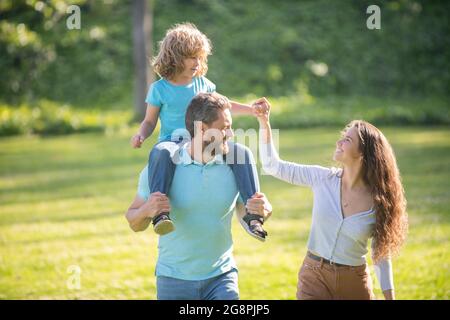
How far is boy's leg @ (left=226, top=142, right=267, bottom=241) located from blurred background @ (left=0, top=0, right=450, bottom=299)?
2.77 metres

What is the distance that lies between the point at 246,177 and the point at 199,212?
311 millimetres

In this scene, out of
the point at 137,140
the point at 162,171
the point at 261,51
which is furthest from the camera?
the point at 261,51

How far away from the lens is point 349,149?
3.91m

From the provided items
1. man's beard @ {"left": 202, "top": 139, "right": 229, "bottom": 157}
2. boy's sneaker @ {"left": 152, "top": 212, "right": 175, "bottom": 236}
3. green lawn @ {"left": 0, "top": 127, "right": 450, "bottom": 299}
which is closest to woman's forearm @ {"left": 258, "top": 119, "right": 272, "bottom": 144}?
man's beard @ {"left": 202, "top": 139, "right": 229, "bottom": 157}

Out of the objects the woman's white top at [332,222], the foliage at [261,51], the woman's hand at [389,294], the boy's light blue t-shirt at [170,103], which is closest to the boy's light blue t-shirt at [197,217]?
the boy's light blue t-shirt at [170,103]

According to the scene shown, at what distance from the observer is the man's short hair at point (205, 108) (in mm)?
3514

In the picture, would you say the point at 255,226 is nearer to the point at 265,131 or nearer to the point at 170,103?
the point at 265,131

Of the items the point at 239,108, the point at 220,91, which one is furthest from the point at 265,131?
the point at 220,91

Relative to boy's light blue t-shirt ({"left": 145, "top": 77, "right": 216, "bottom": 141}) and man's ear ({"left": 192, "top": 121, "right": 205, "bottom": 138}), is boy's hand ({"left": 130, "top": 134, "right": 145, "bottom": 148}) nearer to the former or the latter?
boy's light blue t-shirt ({"left": 145, "top": 77, "right": 216, "bottom": 141})

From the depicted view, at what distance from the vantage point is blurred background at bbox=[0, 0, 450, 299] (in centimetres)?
748

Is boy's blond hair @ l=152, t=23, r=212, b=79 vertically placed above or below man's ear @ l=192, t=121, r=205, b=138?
above

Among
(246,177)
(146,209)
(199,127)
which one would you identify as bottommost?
(146,209)
